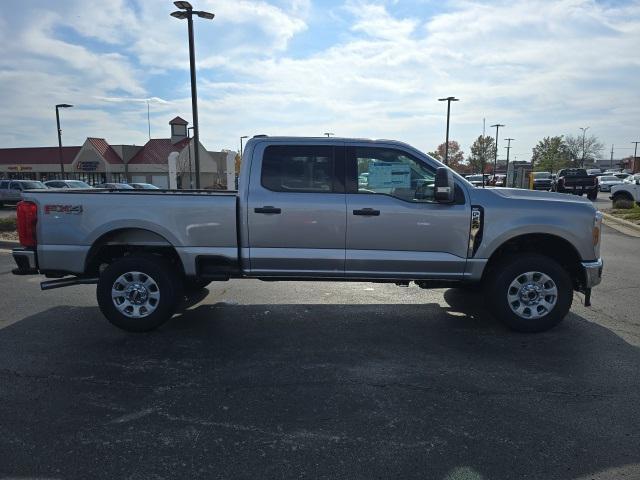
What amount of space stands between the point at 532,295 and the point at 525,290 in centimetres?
10

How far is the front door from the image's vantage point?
5102 millimetres

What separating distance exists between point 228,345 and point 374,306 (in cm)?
223

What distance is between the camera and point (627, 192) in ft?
71.1

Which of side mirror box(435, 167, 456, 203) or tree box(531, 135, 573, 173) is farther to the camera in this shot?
tree box(531, 135, 573, 173)

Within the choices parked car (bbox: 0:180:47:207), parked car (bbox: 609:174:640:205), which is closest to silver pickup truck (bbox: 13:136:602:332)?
parked car (bbox: 609:174:640:205)

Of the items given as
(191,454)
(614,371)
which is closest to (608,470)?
(614,371)

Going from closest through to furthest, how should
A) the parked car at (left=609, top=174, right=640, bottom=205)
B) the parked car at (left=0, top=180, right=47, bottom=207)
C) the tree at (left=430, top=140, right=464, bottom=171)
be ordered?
the parked car at (left=609, top=174, right=640, bottom=205) < the parked car at (left=0, top=180, right=47, bottom=207) < the tree at (left=430, top=140, right=464, bottom=171)

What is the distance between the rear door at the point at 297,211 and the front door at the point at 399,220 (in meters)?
0.16

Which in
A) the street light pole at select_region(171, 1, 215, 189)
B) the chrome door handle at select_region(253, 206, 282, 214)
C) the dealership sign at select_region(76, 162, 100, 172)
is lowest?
the chrome door handle at select_region(253, 206, 282, 214)

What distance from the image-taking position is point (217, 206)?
16.9 ft

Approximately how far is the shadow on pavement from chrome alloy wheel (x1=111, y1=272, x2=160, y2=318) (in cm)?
30

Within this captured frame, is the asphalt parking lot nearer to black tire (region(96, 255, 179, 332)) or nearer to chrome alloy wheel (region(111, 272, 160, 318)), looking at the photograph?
black tire (region(96, 255, 179, 332))

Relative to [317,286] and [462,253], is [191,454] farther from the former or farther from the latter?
[317,286]

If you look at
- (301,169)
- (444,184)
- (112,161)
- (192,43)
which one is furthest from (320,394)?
(112,161)
